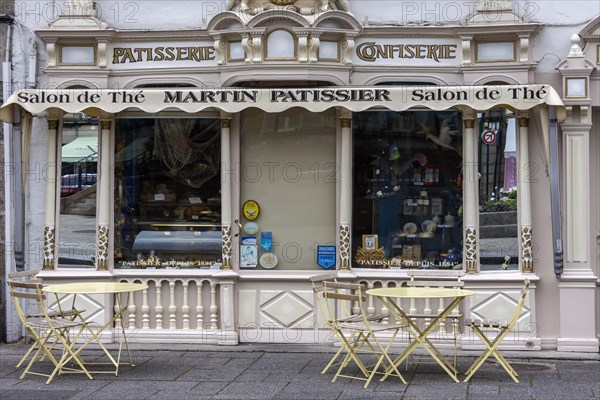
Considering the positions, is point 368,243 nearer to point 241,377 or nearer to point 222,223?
point 222,223

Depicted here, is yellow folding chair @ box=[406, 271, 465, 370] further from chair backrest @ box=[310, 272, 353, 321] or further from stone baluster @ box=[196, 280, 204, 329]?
stone baluster @ box=[196, 280, 204, 329]

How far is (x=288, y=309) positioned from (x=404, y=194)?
1.84 metres

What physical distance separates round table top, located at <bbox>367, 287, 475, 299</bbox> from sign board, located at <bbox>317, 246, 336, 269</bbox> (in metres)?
1.56

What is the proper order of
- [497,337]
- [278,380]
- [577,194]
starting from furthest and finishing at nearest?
[577,194], [278,380], [497,337]

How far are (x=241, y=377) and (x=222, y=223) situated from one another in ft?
7.49

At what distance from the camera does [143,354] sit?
33.8 ft

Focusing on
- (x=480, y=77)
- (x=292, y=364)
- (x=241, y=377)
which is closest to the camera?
(x=241, y=377)

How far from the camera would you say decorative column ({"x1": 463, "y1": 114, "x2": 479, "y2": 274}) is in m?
10.5

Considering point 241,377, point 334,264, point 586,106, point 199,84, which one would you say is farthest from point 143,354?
point 586,106

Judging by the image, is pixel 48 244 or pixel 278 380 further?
pixel 48 244

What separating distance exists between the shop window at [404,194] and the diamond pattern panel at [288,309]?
2.45ft

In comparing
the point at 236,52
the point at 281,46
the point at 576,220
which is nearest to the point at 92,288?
the point at 236,52

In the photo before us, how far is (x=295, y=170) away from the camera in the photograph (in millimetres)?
11023

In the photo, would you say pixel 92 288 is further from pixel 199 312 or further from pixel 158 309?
pixel 199 312
